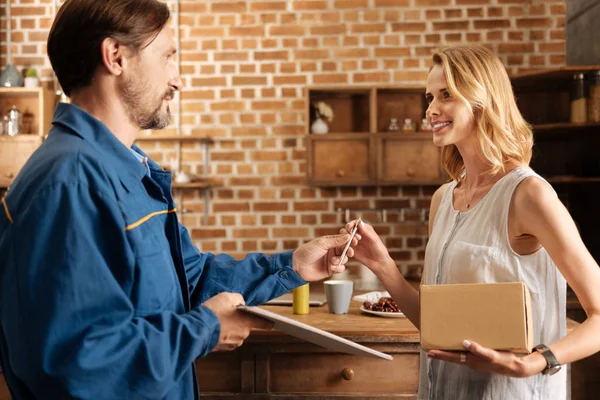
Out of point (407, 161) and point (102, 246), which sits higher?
point (407, 161)

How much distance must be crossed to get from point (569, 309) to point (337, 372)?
162 centimetres

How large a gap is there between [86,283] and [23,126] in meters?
3.32

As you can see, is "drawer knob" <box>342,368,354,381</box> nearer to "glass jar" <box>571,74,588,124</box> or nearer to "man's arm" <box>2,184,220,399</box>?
"man's arm" <box>2,184,220,399</box>

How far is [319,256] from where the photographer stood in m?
1.67

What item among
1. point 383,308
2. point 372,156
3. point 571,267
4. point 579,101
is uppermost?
point 579,101

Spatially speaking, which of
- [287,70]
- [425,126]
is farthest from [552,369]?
[287,70]

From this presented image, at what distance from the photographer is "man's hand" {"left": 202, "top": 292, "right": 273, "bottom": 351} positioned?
110cm

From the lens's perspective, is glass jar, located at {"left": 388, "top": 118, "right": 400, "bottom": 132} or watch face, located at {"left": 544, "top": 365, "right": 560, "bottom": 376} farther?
glass jar, located at {"left": 388, "top": 118, "right": 400, "bottom": 132}

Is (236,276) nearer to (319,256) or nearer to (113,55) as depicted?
(319,256)

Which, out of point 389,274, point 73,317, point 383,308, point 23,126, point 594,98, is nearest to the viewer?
point 73,317

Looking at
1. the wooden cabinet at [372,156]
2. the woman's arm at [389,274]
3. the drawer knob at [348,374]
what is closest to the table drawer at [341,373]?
the drawer knob at [348,374]

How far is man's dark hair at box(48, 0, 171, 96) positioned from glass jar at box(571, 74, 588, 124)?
287 cm

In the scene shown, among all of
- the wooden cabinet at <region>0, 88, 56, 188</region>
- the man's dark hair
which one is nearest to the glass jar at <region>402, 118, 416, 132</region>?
the wooden cabinet at <region>0, 88, 56, 188</region>

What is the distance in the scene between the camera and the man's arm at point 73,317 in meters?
0.90
